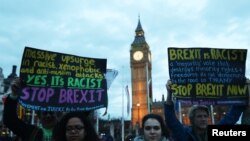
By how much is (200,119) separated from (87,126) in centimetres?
193

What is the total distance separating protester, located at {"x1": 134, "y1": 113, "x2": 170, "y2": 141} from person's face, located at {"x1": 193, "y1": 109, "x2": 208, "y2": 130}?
712mm

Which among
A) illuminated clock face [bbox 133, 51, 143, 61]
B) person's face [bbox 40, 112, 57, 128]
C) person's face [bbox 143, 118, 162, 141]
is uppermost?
illuminated clock face [bbox 133, 51, 143, 61]

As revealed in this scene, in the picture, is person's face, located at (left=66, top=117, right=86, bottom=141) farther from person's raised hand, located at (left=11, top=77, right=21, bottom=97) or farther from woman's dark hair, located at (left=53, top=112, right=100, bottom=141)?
person's raised hand, located at (left=11, top=77, right=21, bottom=97)

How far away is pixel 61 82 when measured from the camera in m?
8.85

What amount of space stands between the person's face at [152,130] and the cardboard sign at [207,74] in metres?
3.54

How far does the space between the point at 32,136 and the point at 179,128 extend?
6.62ft

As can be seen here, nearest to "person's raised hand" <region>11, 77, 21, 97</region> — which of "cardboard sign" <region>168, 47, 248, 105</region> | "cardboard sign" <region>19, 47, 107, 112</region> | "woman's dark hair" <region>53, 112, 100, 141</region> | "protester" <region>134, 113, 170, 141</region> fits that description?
"woman's dark hair" <region>53, 112, 100, 141</region>

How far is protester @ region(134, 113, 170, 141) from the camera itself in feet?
14.6

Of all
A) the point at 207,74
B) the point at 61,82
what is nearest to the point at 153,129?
the point at 207,74

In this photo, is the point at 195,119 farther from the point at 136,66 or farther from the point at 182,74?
the point at 136,66

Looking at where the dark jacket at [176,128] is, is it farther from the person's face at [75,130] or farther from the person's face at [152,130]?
the person's face at [75,130]

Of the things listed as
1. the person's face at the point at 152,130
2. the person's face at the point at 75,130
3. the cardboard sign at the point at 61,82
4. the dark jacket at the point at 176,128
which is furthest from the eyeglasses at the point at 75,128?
the cardboard sign at the point at 61,82

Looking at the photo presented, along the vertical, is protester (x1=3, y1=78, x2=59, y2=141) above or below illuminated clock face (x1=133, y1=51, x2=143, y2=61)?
below

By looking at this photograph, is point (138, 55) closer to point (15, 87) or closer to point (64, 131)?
point (15, 87)
